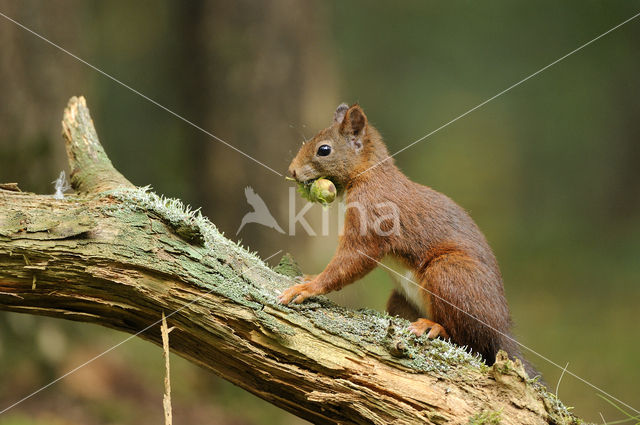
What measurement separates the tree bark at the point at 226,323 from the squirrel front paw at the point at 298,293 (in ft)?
0.22

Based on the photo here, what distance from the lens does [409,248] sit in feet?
9.31

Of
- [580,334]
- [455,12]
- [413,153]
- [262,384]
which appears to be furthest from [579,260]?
[262,384]

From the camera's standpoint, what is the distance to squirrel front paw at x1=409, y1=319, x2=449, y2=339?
8.31 feet

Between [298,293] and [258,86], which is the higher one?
[258,86]

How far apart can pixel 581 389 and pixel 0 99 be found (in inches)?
258

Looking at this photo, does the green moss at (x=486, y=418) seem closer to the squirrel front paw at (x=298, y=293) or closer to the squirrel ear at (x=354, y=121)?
the squirrel front paw at (x=298, y=293)

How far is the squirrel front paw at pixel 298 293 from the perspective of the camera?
96.2 inches

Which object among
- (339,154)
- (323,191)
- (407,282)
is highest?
(339,154)

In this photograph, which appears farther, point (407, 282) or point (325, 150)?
point (325, 150)

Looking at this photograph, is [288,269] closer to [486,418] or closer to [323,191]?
[323,191]

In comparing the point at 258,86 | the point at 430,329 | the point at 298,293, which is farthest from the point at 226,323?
the point at 258,86

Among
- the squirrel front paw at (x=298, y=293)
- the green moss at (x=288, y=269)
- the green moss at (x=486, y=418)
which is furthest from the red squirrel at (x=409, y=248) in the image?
the green moss at (x=486, y=418)

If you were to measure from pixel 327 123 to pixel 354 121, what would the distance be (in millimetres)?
2381

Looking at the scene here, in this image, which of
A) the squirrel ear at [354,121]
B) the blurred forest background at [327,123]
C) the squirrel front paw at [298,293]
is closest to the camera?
the squirrel front paw at [298,293]
